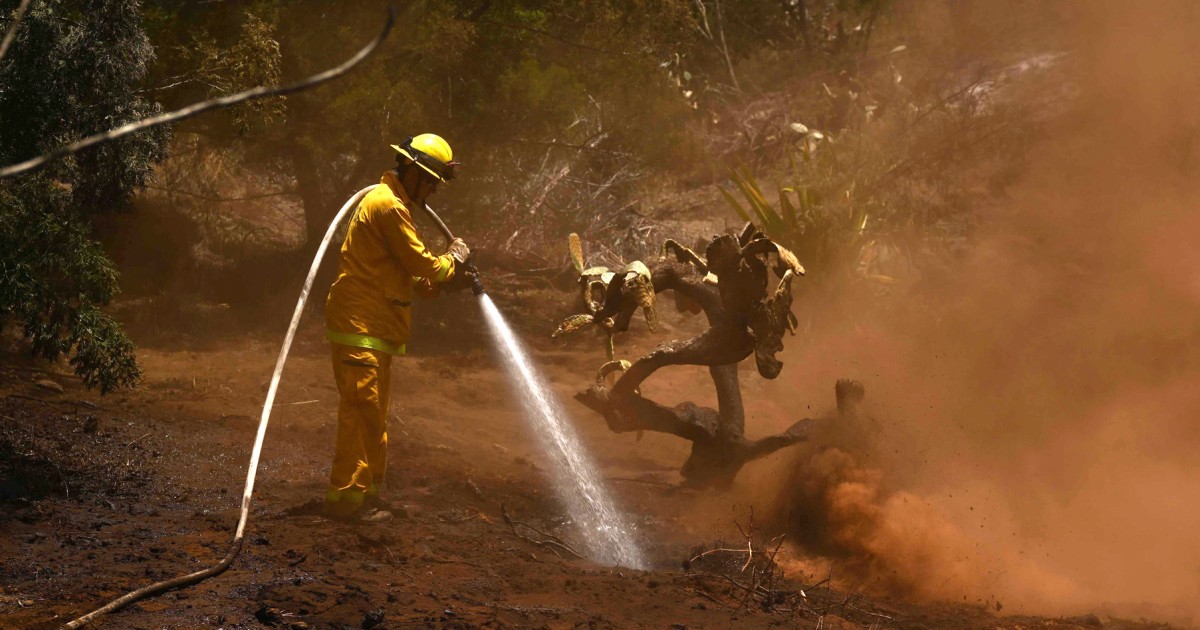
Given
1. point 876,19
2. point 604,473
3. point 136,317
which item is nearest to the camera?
point 604,473

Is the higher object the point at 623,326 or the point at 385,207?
the point at 385,207

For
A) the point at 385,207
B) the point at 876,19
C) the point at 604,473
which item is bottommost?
the point at 604,473

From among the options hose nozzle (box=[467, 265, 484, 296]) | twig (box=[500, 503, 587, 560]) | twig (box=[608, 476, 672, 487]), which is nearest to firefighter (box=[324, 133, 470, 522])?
hose nozzle (box=[467, 265, 484, 296])

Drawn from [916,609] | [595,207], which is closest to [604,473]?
[916,609]

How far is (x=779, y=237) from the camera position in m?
11.8

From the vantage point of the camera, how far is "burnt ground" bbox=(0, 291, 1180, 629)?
4.49 m

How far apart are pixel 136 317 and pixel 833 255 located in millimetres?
7424

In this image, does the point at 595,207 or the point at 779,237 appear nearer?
the point at 779,237

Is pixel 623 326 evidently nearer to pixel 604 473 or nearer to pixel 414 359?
pixel 604 473

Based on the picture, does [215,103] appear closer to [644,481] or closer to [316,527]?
[316,527]

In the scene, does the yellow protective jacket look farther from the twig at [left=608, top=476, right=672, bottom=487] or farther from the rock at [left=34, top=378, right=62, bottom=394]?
the rock at [left=34, top=378, right=62, bottom=394]

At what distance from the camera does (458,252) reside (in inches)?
237

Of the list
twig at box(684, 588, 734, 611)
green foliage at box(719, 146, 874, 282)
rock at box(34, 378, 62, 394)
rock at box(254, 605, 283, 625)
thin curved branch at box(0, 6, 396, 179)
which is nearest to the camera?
thin curved branch at box(0, 6, 396, 179)

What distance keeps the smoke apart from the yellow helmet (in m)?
3.00
